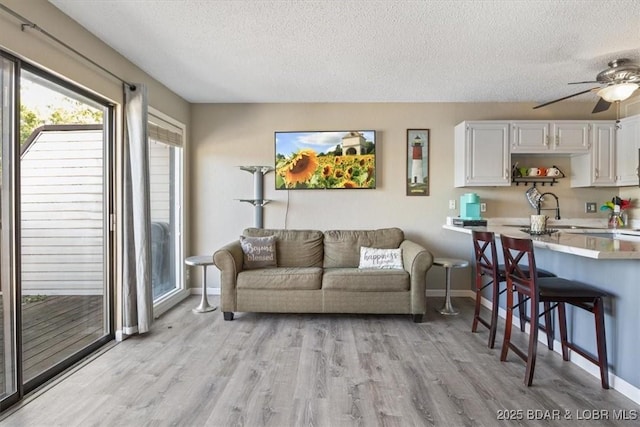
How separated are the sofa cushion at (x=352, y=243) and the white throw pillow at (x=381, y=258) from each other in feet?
0.56

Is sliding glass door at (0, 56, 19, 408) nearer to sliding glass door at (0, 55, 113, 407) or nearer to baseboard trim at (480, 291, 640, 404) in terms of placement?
sliding glass door at (0, 55, 113, 407)

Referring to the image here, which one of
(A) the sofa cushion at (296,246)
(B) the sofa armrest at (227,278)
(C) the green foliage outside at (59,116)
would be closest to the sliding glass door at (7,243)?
(C) the green foliage outside at (59,116)

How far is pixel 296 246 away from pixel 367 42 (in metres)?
2.30

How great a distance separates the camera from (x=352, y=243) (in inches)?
157

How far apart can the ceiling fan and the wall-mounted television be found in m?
2.07

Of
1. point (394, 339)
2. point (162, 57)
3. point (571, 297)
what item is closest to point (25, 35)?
point (162, 57)

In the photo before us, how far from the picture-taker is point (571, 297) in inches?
83.6

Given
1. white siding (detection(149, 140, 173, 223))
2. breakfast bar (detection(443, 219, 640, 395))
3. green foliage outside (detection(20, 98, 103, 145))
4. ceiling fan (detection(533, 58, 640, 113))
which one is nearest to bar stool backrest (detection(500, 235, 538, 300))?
breakfast bar (detection(443, 219, 640, 395))

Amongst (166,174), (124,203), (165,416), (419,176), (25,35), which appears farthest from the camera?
(419,176)

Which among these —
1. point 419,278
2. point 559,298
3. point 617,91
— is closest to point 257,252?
point 419,278

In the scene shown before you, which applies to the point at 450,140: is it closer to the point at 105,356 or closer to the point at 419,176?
the point at 419,176

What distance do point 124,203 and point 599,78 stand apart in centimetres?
437

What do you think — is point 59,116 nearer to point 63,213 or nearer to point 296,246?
point 63,213

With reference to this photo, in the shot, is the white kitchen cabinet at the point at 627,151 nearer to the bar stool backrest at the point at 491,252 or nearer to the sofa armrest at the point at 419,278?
the bar stool backrest at the point at 491,252
